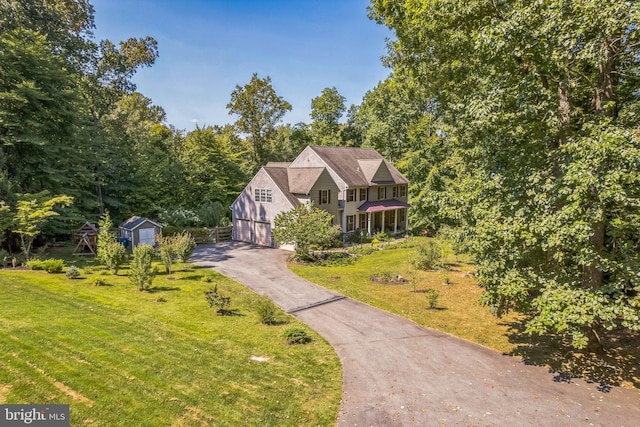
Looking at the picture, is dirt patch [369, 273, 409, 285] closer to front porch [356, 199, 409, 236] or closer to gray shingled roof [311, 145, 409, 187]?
front porch [356, 199, 409, 236]

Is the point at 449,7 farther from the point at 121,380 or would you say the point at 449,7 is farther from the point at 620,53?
the point at 121,380

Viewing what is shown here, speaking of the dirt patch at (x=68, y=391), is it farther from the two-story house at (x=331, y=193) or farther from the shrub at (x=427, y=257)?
the two-story house at (x=331, y=193)

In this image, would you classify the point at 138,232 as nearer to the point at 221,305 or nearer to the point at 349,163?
the point at 221,305

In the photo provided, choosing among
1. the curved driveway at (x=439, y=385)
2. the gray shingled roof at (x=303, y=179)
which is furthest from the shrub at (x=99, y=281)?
the gray shingled roof at (x=303, y=179)

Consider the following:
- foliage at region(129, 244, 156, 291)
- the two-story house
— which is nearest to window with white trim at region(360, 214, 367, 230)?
the two-story house

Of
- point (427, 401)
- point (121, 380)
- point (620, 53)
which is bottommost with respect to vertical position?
point (427, 401)

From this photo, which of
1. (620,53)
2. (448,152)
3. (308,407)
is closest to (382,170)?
(448,152)

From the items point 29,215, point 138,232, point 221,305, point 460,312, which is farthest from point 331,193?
point 29,215
